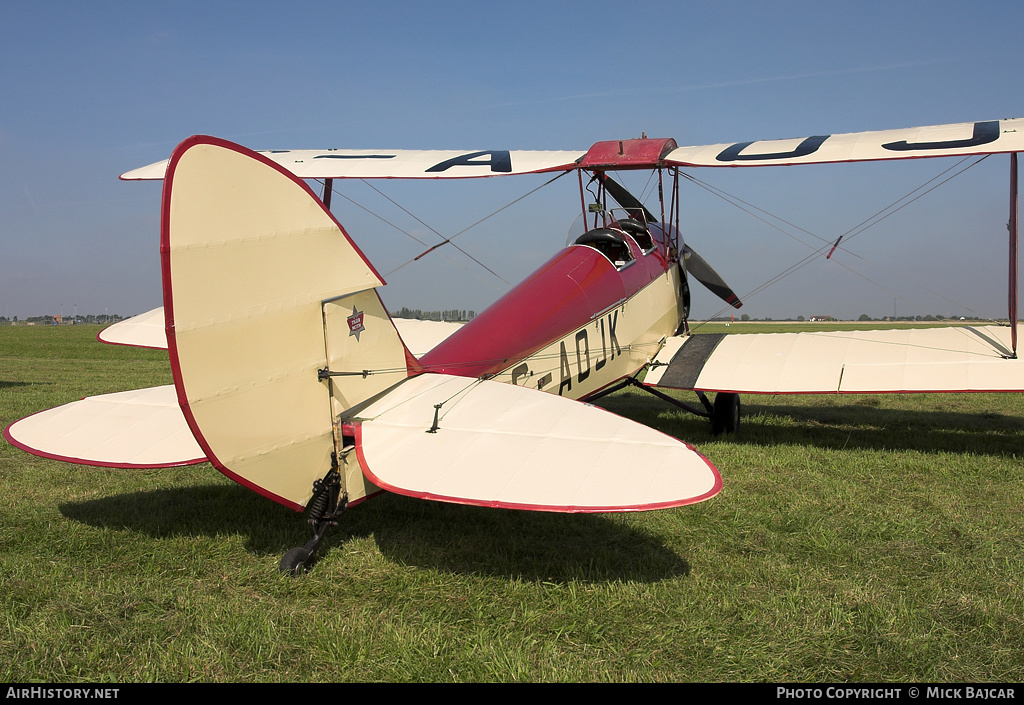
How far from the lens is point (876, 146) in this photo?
261 inches

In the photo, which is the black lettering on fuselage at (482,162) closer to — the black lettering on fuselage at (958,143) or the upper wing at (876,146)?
the upper wing at (876,146)

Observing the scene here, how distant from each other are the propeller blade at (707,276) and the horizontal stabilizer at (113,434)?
671 centimetres

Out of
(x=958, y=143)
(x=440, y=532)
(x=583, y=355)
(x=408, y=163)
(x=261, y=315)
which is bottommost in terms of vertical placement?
(x=440, y=532)

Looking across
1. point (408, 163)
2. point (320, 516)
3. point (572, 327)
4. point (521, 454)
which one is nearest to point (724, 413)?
point (572, 327)

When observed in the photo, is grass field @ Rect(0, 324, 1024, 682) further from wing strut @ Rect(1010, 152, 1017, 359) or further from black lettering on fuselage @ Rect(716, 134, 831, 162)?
black lettering on fuselage @ Rect(716, 134, 831, 162)

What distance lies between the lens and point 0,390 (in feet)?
38.9

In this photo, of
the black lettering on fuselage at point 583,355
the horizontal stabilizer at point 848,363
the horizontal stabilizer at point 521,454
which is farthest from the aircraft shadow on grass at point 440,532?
the horizontal stabilizer at point 848,363

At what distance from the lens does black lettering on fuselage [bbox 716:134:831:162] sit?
6.83m

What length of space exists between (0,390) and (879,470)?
12.9 meters

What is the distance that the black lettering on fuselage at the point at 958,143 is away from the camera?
6.25 metres

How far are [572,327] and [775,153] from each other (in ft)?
9.37

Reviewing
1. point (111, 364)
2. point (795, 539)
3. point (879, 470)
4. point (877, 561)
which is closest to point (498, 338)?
point (795, 539)

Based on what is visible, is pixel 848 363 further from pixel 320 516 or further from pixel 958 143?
pixel 320 516

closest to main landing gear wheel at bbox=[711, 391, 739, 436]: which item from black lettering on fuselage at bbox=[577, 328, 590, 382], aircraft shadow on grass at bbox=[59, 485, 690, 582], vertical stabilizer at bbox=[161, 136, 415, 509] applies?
black lettering on fuselage at bbox=[577, 328, 590, 382]
